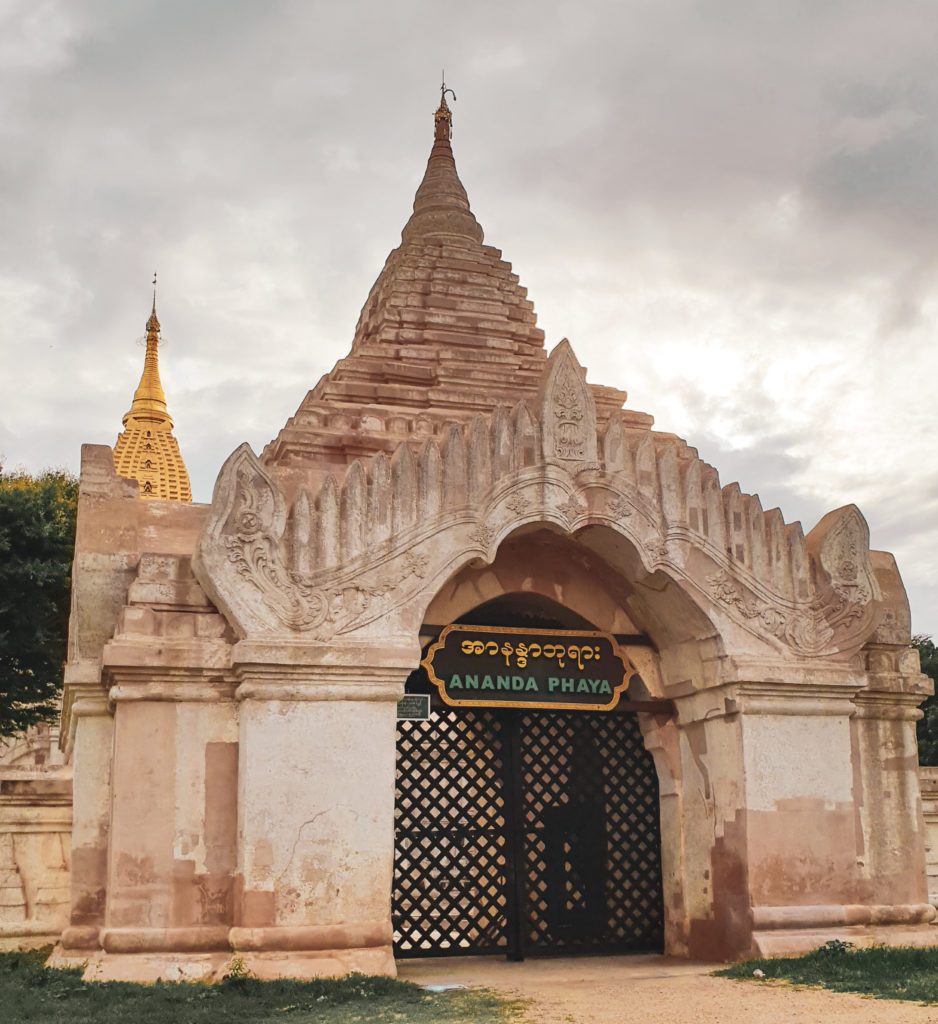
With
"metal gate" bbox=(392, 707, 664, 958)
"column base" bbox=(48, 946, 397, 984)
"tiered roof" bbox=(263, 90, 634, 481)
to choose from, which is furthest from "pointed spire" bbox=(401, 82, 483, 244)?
"column base" bbox=(48, 946, 397, 984)

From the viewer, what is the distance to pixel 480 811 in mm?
13055

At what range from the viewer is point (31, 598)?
65.4 feet

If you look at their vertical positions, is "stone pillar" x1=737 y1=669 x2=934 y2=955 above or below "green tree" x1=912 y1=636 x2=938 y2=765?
below

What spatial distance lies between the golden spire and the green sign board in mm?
26397

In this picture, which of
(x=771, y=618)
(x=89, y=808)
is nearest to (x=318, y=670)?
(x=89, y=808)

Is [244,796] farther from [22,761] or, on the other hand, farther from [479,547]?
[22,761]

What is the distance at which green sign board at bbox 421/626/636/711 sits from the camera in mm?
12031

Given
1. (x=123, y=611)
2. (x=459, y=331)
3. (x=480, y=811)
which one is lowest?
(x=480, y=811)

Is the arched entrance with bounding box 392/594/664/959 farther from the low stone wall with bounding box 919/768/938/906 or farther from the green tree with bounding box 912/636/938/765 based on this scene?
the green tree with bounding box 912/636/938/765

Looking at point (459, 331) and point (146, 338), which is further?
point (146, 338)

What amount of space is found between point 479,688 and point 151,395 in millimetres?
33114

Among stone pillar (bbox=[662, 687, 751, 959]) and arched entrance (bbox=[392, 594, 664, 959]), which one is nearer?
stone pillar (bbox=[662, 687, 751, 959])

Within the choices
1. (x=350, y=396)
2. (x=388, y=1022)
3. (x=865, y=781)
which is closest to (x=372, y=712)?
(x=388, y=1022)

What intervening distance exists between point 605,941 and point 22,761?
22727 millimetres
